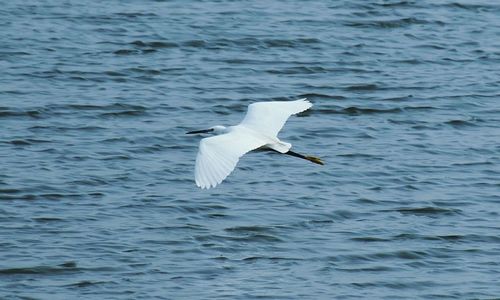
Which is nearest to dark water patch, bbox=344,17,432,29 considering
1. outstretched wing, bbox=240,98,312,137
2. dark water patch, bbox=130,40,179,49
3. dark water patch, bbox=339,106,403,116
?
dark water patch, bbox=130,40,179,49

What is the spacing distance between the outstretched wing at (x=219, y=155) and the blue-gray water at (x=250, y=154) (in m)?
0.89

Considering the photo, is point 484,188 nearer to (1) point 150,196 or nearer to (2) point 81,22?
(1) point 150,196

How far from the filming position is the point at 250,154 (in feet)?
40.8

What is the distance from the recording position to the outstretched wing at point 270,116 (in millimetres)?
10234

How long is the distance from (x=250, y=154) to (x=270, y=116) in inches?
78.8

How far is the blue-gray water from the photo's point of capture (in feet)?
31.5

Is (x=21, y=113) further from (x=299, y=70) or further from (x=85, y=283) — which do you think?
(x=85, y=283)

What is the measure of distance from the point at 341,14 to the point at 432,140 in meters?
5.04

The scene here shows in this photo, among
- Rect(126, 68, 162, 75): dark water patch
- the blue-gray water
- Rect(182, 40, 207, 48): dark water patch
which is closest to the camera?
the blue-gray water

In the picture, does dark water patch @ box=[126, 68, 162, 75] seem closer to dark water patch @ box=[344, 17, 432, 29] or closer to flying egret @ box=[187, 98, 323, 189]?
dark water patch @ box=[344, 17, 432, 29]

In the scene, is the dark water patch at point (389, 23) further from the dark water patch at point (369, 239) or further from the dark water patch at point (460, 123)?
the dark water patch at point (369, 239)

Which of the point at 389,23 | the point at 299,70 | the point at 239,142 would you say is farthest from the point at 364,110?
the point at 239,142

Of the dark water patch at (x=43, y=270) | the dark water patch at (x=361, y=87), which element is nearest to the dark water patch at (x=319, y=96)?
the dark water patch at (x=361, y=87)

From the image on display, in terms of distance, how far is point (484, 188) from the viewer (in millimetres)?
11445
